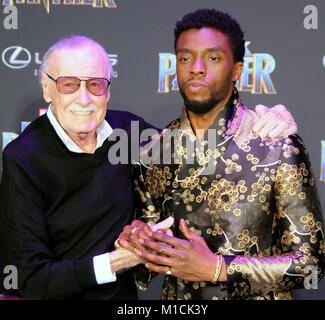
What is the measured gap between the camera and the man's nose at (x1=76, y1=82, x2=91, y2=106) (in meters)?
1.88

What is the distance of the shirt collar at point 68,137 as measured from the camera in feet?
6.33

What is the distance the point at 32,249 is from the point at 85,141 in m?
0.46

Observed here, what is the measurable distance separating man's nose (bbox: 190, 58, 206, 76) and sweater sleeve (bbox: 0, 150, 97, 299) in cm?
71

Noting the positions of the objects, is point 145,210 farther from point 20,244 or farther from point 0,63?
point 0,63

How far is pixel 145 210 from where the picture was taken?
2.06 meters

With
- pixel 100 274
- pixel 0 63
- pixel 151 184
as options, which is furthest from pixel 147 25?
pixel 100 274

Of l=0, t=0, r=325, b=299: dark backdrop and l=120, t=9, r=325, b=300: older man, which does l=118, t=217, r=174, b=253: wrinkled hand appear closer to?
l=120, t=9, r=325, b=300: older man

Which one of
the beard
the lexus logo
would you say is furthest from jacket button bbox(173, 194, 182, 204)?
the lexus logo

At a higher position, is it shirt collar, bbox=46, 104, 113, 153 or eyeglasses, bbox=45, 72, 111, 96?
eyeglasses, bbox=45, 72, 111, 96

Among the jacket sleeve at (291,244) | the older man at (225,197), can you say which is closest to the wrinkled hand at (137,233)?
the older man at (225,197)

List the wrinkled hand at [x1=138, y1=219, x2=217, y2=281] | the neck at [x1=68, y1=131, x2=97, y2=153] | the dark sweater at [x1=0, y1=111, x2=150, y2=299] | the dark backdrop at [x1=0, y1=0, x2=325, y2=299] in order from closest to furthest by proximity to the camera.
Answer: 1. the wrinkled hand at [x1=138, y1=219, x2=217, y2=281]
2. the dark sweater at [x1=0, y1=111, x2=150, y2=299]
3. the neck at [x1=68, y1=131, x2=97, y2=153]
4. the dark backdrop at [x1=0, y1=0, x2=325, y2=299]

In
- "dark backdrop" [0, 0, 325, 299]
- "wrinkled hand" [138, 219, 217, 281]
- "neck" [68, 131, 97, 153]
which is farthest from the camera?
"dark backdrop" [0, 0, 325, 299]

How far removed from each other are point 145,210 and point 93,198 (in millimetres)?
244

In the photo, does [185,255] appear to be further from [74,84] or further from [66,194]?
[74,84]
